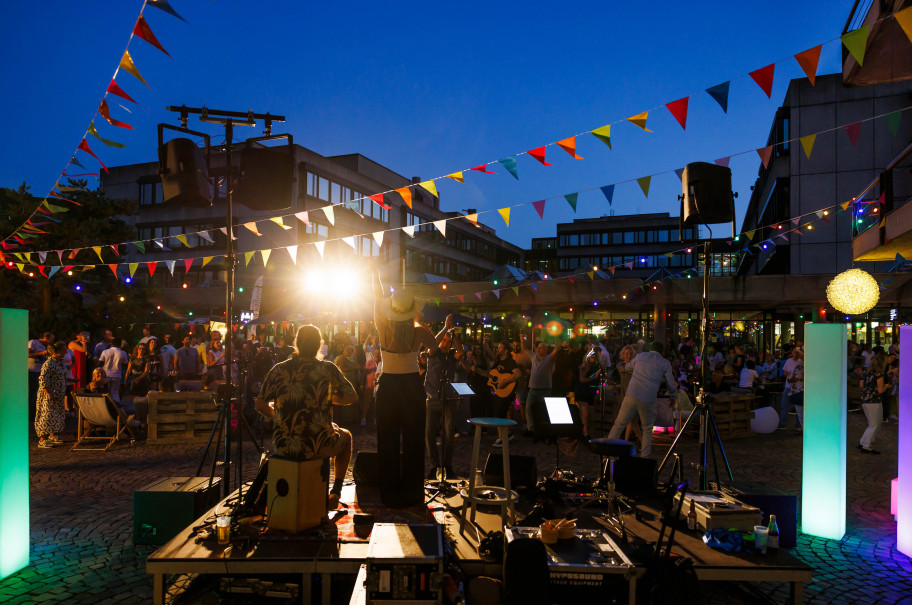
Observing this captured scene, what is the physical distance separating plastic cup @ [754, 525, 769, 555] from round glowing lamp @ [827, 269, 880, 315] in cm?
381

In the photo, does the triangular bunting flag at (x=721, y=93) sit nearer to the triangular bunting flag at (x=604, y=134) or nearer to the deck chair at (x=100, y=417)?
the triangular bunting flag at (x=604, y=134)

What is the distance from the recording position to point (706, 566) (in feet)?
13.0

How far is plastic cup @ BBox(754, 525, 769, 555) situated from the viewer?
4.11 metres

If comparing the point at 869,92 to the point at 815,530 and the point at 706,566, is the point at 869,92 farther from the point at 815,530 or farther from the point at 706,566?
the point at 706,566

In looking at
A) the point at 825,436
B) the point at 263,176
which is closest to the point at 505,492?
the point at 825,436

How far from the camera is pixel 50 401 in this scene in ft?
30.7

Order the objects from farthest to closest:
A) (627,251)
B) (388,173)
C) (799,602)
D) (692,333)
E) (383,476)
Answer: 1. (627,251)
2. (388,173)
3. (692,333)
4. (383,476)
5. (799,602)

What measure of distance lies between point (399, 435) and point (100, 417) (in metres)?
6.42

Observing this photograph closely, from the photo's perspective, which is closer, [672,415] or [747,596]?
[747,596]

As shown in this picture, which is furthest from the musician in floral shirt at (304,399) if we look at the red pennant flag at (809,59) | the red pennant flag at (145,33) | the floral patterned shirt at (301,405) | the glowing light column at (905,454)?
the red pennant flag at (809,59)

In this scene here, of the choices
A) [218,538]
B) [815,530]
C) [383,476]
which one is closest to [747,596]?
[815,530]

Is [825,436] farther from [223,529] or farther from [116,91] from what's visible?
[116,91]

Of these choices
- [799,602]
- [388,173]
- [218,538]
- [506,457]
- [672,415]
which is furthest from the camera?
[388,173]

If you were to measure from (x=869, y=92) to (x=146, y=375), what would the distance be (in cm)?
3011
